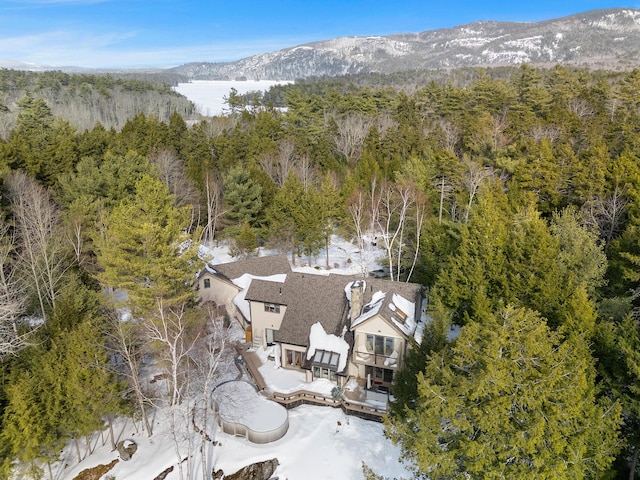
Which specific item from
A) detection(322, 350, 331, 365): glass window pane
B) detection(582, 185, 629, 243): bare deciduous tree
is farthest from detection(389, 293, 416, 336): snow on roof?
detection(582, 185, 629, 243): bare deciduous tree

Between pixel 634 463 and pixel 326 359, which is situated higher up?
pixel 326 359

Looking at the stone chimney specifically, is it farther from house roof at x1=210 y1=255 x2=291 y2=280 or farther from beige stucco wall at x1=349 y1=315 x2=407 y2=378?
house roof at x1=210 y1=255 x2=291 y2=280

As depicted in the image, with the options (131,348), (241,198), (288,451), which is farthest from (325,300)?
(241,198)

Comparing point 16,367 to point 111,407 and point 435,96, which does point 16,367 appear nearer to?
point 111,407

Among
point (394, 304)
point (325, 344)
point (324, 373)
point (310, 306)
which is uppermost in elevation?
point (394, 304)

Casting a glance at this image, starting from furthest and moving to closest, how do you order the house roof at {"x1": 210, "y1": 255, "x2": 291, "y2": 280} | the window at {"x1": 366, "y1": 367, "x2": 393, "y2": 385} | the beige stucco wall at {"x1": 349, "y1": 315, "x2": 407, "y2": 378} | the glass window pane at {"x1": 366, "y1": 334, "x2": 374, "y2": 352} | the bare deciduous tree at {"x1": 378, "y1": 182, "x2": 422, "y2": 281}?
the bare deciduous tree at {"x1": 378, "y1": 182, "x2": 422, "y2": 281}
the house roof at {"x1": 210, "y1": 255, "x2": 291, "y2": 280}
the window at {"x1": 366, "y1": 367, "x2": 393, "y2": 385}
the glass window pane at {"x1": 366, "y1": 334, "x2": 374, "y2": 352}
the beige stucco wall at {"x1": 349, "y1": 315, "x2": 407, "y2": 378}

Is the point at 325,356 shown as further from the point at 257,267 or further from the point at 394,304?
the point at 257,267
